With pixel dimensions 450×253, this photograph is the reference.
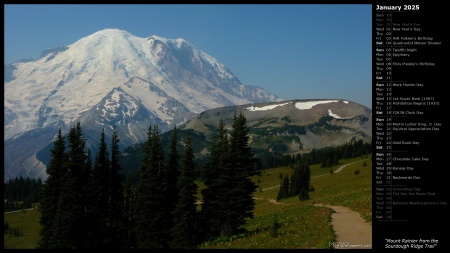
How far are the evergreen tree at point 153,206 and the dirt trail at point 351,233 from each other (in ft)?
68.8

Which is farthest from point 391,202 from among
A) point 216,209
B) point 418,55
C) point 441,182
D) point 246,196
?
point 216,209

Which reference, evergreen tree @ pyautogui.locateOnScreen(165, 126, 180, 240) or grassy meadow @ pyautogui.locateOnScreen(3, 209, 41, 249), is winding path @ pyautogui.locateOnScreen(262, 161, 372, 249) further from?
grassy meadow @ pyautogui.locateOnScreen(3, 209, 41, 249)

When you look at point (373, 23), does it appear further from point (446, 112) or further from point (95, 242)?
point (95, 242)

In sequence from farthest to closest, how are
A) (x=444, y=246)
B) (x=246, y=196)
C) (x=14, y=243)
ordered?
(x=14, y=243) → (x=246, y=196) → (x=444, y=246)

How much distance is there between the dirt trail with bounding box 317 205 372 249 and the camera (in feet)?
71.4

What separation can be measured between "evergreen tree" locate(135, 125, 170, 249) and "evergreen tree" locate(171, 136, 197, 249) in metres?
5.47

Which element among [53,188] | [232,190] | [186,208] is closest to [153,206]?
[186,208]

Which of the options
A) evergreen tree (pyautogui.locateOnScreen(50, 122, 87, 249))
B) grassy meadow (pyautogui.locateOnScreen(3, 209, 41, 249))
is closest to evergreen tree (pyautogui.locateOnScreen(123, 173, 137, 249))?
evergreen tree (pyautogui.locateOnScreen(50, 122, 87, 249))

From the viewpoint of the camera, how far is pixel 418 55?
1614 centimetres

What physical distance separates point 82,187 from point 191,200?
1706cm

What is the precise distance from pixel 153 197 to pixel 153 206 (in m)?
1.25

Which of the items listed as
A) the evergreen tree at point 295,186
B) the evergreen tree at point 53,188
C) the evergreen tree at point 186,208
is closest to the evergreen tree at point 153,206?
the evergreen tree at point 186,208

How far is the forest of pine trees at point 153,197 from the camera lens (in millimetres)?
43031

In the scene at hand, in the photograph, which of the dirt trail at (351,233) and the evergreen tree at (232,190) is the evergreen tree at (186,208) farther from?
the dirt trail at (351,233)
